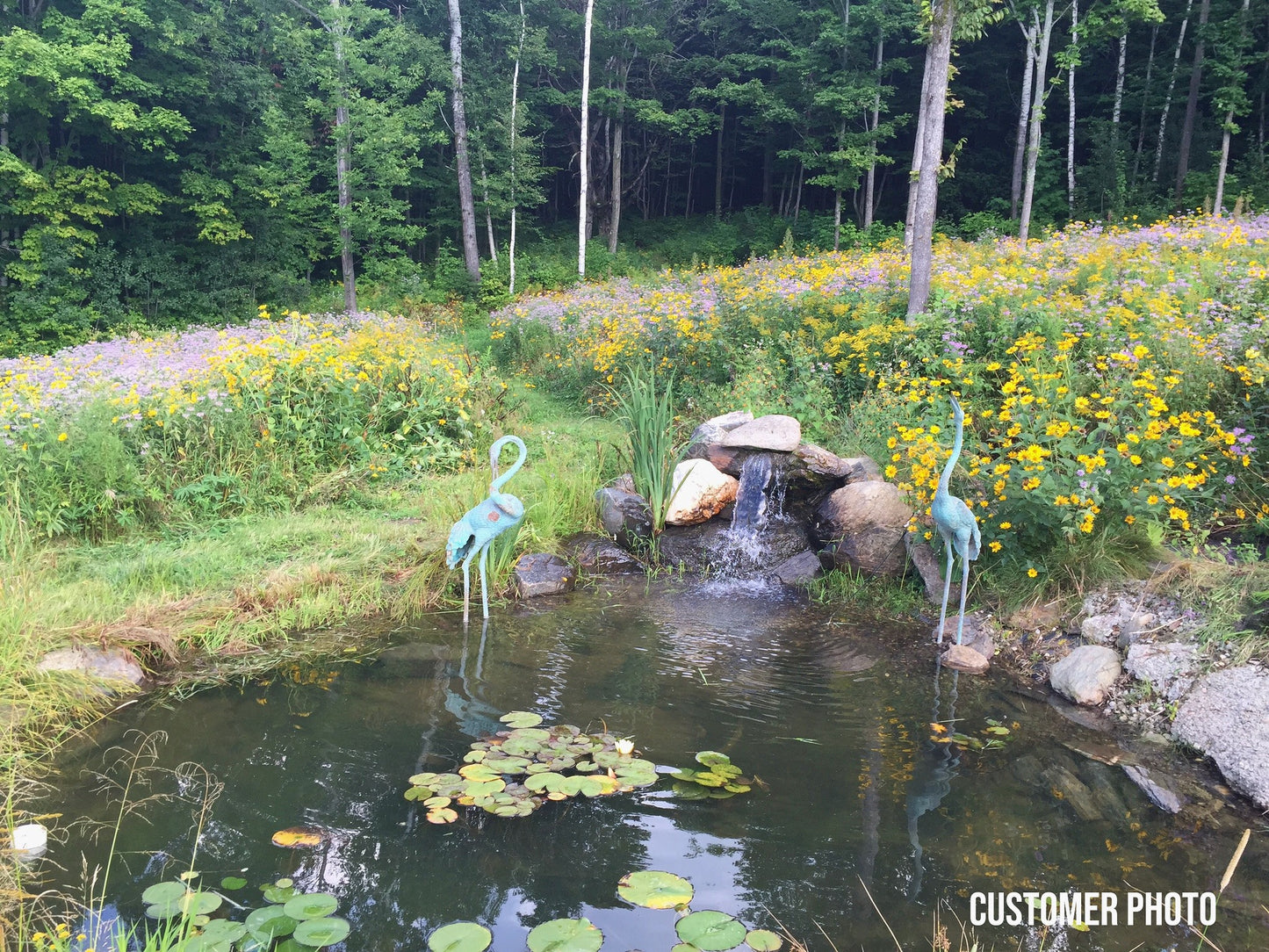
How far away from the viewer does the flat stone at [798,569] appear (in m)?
5.28

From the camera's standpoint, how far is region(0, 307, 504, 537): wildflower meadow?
16.0 feet

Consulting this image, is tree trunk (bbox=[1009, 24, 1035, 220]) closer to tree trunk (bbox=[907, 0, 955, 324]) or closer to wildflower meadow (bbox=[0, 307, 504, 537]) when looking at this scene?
tree trunk (bbox=[907, 0, 955, 324])

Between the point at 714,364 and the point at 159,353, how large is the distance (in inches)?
210

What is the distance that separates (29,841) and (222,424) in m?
3.57

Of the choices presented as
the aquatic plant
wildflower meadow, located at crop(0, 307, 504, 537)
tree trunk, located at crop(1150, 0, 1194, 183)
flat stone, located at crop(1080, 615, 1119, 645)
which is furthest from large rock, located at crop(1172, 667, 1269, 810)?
tree trunk, located at crop(1150, 0, 1194, 183)

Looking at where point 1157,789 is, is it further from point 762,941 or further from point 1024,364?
point 1024,364

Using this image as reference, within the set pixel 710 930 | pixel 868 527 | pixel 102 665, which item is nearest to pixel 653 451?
pixel 868 527

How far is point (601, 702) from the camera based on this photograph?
3572 mm

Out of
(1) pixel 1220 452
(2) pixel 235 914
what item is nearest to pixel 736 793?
(2) pixel 235 914

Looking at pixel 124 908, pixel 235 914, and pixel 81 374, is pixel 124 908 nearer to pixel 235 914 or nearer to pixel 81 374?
pixel 235 914

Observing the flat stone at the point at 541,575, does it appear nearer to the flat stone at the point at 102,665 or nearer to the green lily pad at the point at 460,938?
the flat stone at the point at 102,665

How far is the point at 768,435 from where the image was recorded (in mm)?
5801

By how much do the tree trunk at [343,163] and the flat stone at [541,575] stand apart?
10379 mm

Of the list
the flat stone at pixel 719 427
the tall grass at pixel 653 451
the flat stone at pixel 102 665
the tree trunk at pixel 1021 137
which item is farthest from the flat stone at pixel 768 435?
the tree trunk at pixel 1021 137
